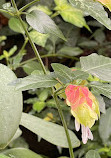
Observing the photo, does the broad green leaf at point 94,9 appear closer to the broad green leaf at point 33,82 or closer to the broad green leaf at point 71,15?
the broad green leaf at point 33,82

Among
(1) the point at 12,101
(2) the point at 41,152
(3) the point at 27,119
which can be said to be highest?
(1) the point at 12,101

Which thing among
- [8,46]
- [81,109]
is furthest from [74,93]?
[8,46]

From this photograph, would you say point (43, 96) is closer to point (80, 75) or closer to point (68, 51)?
point (68, 51)

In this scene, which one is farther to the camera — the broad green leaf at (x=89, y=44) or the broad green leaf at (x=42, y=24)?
the broad green leaf at (x=89, y=44)

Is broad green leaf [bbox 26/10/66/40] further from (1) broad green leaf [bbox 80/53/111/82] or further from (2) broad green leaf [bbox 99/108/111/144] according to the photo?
(2) broad green leaf [bbox 99/108/111/144]

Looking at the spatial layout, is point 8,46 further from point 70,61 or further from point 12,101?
point 12,101

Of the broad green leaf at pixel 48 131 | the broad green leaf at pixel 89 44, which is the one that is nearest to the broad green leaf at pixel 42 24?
the broad green leaf at pixel 48 131

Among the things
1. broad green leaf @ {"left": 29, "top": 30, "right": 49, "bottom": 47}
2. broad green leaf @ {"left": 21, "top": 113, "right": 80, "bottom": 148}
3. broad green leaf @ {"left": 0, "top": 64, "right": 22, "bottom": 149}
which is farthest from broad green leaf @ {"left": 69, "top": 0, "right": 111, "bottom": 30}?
broad green leaf @ {"left": 29, "top": 30, "right": 49, "bottom": 47}
